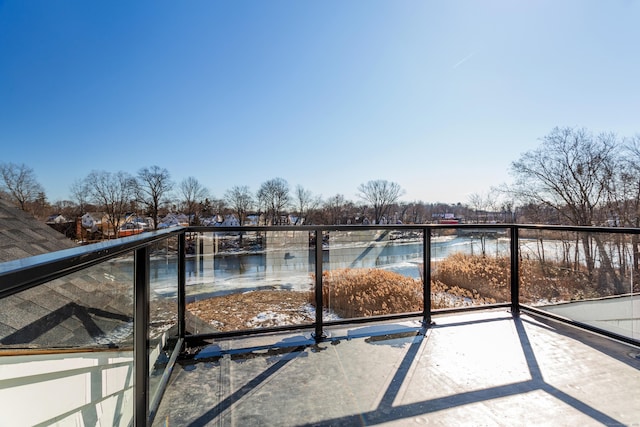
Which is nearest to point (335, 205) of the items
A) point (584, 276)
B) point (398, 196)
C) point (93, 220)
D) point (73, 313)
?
point (398, 196)

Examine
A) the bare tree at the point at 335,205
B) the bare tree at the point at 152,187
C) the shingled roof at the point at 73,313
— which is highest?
the bare tree at the point at 152,187

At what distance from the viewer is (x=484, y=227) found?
11.3 ft

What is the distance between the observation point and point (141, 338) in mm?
1411

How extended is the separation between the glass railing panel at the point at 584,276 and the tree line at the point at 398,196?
35.0 ft

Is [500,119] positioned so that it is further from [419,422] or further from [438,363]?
[419,422]

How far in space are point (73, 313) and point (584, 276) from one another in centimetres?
419

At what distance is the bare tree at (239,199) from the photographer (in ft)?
87.6

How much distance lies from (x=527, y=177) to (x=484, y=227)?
1369cm

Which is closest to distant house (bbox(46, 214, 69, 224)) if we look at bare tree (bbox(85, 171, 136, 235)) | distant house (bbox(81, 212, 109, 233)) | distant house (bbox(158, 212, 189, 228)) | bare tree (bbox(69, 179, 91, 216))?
distant house (bbox(81, 212, 109, 233))

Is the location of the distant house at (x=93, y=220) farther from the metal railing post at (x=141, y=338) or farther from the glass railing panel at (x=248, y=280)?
the metal railing post at (x=141, y=338)

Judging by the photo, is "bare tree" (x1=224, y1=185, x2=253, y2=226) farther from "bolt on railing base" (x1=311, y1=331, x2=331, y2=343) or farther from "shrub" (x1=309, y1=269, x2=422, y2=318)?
"bolt on railing base" (x1=311, y1=331, x2=331, y2=343)

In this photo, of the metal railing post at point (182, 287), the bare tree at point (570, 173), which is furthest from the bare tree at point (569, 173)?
the metal railing post at point (182, 287)

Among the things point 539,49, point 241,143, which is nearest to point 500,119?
point 539,49

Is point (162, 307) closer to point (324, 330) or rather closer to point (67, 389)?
point (67, 389)
